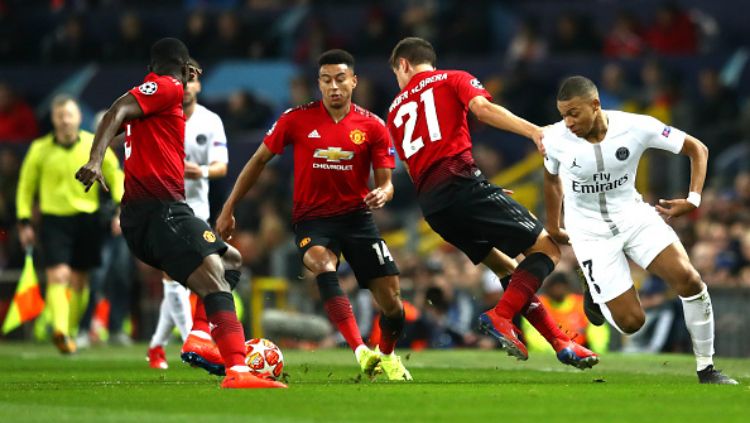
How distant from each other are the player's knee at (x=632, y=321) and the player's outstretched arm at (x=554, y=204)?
2.50 feet

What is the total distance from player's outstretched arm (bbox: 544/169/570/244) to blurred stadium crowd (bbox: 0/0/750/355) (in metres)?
5.99

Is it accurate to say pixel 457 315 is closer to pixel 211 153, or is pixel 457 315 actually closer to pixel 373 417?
pixel 211 153

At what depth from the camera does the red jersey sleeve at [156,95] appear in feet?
34.0

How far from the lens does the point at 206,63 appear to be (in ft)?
79.4

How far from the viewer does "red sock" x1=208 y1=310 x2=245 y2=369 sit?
10.2 metres

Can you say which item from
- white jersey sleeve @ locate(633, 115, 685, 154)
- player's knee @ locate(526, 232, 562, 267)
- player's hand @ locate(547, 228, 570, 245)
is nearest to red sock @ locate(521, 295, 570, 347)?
player's knee @ locate(526, 232, 562, 267)

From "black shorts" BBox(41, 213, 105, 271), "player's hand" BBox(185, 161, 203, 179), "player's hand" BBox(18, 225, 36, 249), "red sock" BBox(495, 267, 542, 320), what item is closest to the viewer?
"red sock" BBox(495, 267, 542, 320)

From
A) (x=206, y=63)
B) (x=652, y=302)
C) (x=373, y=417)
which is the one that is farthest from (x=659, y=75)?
(x=373, y=417)

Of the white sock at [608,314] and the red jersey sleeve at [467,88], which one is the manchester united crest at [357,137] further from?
the white sock at [608,314]

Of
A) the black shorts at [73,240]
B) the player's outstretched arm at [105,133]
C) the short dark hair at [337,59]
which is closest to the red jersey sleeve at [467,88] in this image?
the short dark hair at [337,59]

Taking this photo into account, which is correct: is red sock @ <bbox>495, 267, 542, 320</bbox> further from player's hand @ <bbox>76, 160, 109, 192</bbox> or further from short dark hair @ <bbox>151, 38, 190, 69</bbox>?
player's hand @ <bbox>76, 160, 109, 192</bbox>

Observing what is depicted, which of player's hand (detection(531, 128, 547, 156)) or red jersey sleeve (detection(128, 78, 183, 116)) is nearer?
player's hand (detection(531, 128, 547, 156))

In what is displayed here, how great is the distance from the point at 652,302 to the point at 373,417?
9.83 m

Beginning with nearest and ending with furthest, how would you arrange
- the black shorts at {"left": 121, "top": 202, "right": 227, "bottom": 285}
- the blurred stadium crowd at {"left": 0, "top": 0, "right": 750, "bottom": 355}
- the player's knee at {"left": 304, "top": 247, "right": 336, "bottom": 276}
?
the black shorts at {"left": 121, "top": 202, "right": 227, "bottom": 285} < the player's knee at {"left": 304, "top": 247, "right": 336, "bottom": 276} < the blurred stadium crowd at {"left": 0, "top": 0, "right": 750, "bottom": 355}
